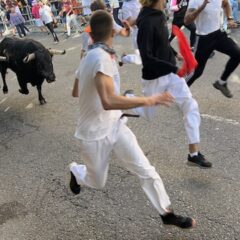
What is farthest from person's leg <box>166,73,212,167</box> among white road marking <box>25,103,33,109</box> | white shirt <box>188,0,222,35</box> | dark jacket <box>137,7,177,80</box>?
white road marking <box>25,103,33,109</box>

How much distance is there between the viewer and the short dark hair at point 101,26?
129 inches

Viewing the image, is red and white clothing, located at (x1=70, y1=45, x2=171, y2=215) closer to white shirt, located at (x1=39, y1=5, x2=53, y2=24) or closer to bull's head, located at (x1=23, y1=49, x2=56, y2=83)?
bull's head, located at (x1=23, y1=49, x2=56, y2=83)

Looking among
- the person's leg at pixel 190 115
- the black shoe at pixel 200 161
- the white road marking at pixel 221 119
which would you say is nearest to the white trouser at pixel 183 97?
the person's leg at pixel 190 115

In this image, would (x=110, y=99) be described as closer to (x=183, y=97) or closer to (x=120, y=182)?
(x=183, y=97)

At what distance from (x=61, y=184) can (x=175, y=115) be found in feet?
7.64

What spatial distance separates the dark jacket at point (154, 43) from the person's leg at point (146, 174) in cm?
111

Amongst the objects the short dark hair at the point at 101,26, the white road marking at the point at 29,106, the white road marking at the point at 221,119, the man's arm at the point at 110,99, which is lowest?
the white road marking at the point at 29,106

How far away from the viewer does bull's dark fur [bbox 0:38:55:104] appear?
7582 mm

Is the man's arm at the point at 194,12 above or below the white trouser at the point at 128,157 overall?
above

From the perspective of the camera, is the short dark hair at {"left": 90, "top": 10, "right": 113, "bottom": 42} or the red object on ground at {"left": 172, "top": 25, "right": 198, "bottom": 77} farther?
the red object on ground at {"left": 172, "top": 25, "right": 198, "bottom": 77}

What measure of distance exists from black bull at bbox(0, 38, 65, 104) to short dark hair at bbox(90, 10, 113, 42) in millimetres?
4316

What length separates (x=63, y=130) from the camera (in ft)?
22.0

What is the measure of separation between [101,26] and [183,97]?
5.04ft

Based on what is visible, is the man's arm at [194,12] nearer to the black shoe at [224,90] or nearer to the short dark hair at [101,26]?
the black shoe at [224,90]
